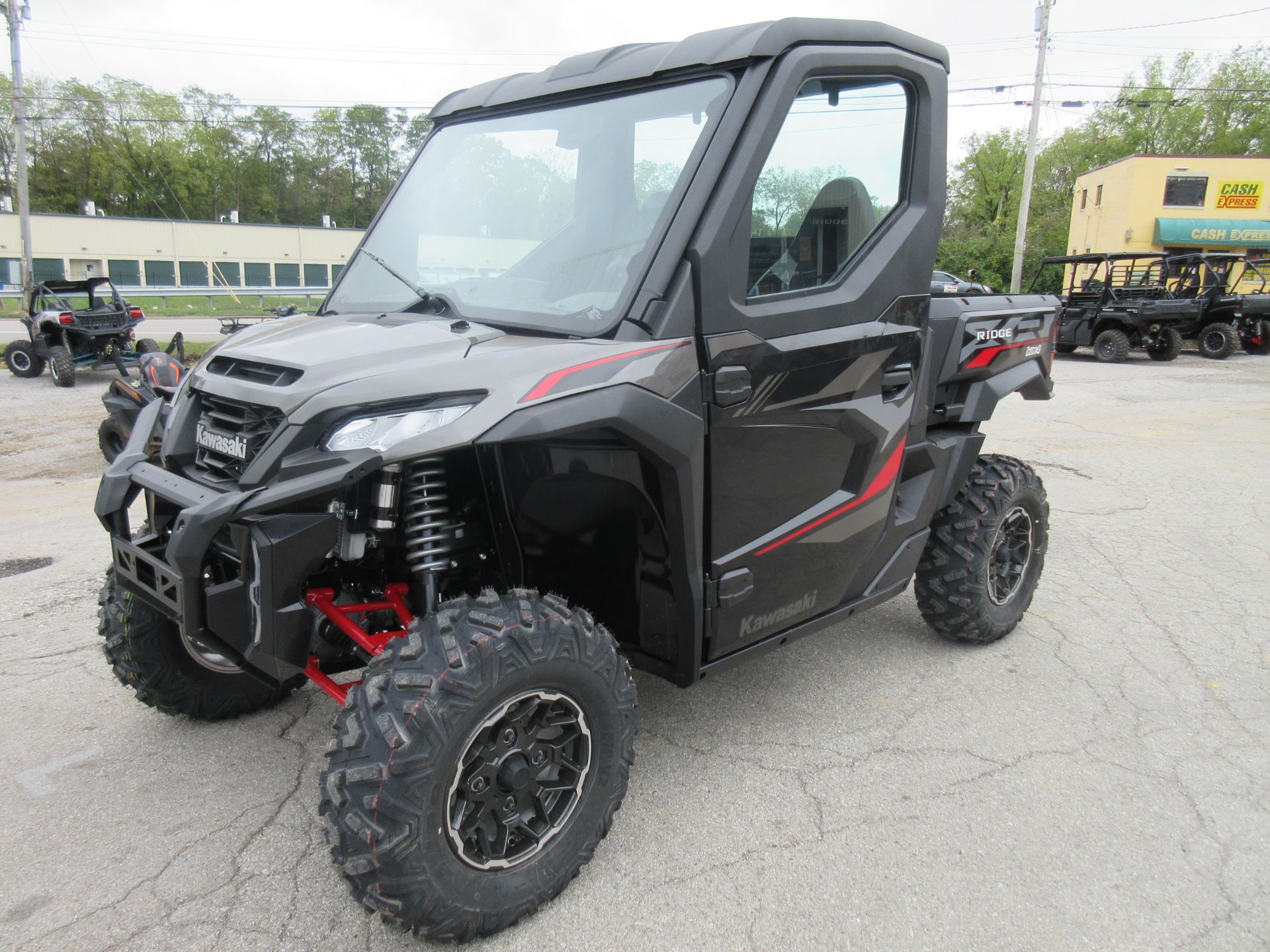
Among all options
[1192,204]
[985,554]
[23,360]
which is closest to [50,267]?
[23,360]

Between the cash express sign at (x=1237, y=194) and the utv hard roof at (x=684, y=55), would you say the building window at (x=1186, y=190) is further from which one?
the utv hard roof at (x=684, y=55)

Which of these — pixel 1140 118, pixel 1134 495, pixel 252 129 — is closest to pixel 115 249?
pixel 252 129

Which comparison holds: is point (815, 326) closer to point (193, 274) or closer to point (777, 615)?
point (777, 615)

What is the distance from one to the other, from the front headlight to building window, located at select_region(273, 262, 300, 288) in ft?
175

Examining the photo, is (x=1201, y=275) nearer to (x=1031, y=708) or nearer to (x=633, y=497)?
(x=1031, y=708)

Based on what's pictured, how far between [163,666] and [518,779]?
5.14 feet

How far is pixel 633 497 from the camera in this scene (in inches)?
100

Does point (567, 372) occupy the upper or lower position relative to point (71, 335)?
upper

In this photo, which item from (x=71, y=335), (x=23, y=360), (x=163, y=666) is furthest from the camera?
(x=23, y=360)

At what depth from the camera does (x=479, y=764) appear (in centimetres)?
227

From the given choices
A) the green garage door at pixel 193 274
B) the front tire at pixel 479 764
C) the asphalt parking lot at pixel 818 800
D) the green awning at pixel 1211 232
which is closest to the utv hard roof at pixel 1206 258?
the asphalt parking lot at pixel 818 800

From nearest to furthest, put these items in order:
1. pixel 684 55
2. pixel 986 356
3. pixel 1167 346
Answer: pixel 684 55 → pixel 986 356 → pixel 1167 346

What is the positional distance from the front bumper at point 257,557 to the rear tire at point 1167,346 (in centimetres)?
Answer: 1958

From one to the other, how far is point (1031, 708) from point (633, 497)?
2.16 m
